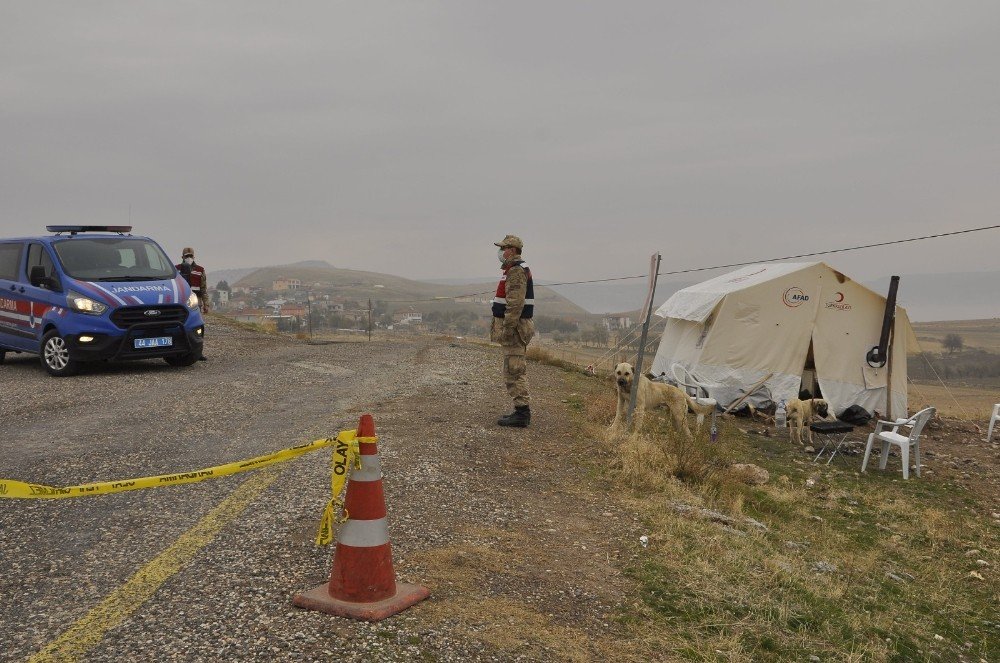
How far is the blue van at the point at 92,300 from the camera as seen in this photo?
10695mm

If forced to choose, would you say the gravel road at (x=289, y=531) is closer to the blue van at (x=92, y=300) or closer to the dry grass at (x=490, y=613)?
the dry grass at (x=490, y=613)

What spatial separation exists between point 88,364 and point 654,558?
405 inches

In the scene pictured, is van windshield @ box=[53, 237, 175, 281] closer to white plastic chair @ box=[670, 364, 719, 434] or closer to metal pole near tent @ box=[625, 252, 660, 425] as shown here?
metal pole near tent @ box=[625, 252, 660, 425]

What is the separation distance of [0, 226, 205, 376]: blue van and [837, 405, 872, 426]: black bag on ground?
11564 mm

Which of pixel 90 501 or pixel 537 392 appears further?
pixel 537 392

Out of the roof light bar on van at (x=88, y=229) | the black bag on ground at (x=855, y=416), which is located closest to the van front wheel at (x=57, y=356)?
the roof light bar on van at (x=88, y=229)

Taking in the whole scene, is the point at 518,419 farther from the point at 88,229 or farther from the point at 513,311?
the point at 88,229

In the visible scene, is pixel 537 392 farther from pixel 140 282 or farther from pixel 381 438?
pixel 140 282

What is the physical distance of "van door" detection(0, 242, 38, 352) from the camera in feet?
37.2

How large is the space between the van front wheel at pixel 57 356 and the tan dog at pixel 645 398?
303 inches

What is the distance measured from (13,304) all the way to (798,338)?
1346cm

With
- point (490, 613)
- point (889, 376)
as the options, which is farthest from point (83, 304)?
point (889, 376)

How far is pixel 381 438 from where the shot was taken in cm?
754

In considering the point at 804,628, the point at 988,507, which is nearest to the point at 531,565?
the point at 804,628
